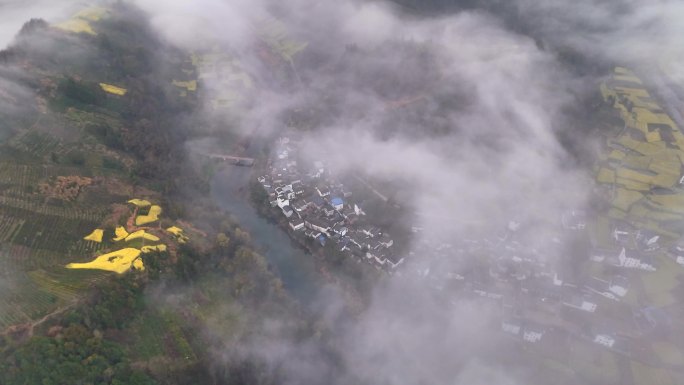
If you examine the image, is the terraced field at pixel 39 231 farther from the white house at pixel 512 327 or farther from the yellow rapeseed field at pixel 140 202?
the white house at pixel 512 327

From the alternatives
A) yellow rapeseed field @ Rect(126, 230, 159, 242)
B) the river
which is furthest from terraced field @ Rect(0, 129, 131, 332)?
the river

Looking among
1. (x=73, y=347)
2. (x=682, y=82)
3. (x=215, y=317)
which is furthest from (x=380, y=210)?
(x=682, y=82)

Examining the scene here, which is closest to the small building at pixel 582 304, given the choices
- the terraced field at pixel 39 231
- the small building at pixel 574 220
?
the small building at pixel 574 220

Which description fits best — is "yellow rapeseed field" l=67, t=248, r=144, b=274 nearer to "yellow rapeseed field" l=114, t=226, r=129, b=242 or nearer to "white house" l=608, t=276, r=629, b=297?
"yellow rapeseed field" l=114, t=226, r=129, b=242

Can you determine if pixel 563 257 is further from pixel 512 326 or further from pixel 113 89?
pixel 113 89

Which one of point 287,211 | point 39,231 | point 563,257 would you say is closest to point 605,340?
point 563,257
